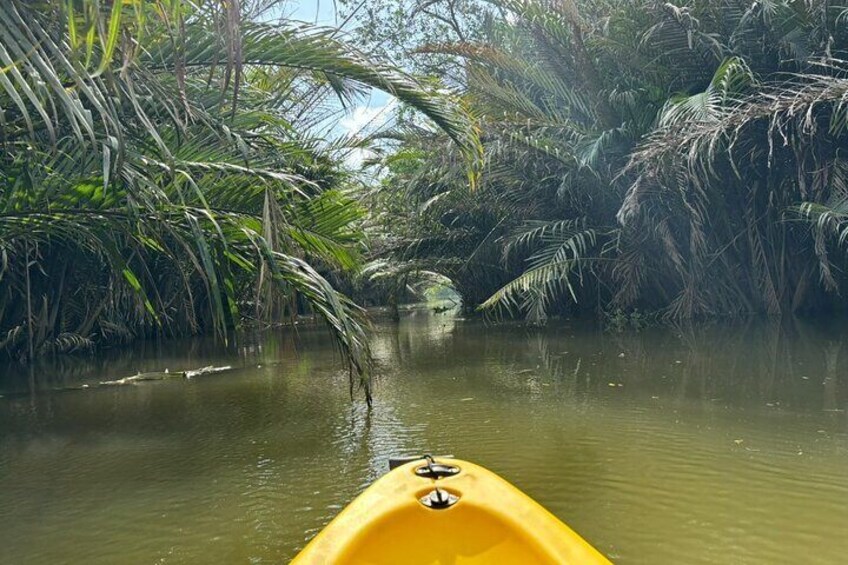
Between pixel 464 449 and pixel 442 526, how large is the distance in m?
1.83

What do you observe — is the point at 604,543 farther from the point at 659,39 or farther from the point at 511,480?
the point at 659,39

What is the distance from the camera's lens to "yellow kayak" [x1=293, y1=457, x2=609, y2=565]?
2.09 meters

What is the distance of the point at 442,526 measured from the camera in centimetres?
229

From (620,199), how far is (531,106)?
89.0 inches

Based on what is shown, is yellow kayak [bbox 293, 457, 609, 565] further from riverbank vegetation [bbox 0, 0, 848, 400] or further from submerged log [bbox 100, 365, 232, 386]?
submerged log [bbox 100, 365, 232, 386]

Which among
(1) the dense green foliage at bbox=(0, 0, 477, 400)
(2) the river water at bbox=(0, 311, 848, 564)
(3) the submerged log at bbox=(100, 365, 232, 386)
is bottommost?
(2) the river water at bbox=(0, 311, 848, 564)

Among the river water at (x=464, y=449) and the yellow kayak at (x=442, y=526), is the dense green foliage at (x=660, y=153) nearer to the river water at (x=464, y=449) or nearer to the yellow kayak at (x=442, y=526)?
the river water at (x=464, y=449)

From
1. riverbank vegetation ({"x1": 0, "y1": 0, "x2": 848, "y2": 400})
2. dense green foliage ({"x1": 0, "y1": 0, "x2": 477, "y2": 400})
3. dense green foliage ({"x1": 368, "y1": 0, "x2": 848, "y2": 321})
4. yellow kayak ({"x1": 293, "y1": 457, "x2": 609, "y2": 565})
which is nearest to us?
yellow kayak ({"x1": 293, "y1": 457, "x2": 609, "y2": 565})

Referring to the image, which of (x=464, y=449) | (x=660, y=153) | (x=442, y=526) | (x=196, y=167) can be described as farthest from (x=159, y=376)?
(x=660, y=153)

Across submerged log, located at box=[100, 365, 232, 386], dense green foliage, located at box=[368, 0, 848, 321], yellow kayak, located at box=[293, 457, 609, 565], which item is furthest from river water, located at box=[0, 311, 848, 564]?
dense green foliage, located at box=[368, 0, 848, 321]

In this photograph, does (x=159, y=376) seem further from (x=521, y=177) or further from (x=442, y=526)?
(x=521, y=177)

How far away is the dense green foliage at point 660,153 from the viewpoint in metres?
8.67

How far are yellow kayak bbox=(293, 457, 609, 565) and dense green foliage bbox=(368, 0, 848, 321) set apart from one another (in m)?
6.06

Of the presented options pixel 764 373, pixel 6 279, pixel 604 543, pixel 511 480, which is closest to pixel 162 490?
pixel 511 480
